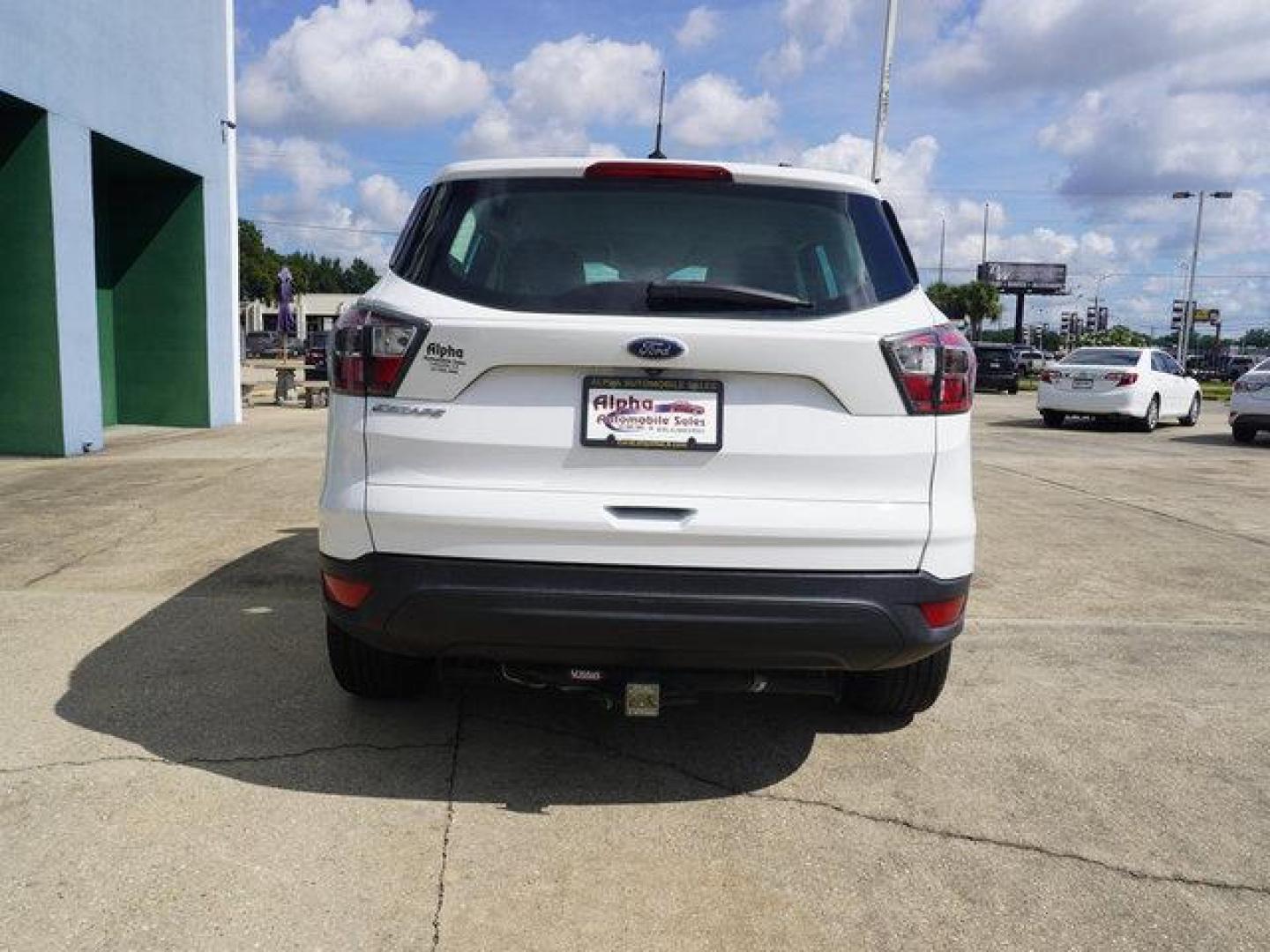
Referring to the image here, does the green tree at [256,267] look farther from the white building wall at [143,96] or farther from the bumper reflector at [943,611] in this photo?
the bumper reflector at [943,611]

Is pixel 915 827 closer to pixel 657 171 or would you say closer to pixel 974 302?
pixel 657 171

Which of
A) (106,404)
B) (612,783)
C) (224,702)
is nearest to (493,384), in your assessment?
(612,783)

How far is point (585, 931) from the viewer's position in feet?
7.92

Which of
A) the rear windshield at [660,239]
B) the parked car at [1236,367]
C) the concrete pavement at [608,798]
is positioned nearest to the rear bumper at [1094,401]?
the concrete pavement at [608,798]

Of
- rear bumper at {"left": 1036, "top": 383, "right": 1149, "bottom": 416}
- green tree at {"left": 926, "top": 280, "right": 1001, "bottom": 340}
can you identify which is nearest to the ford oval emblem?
rear bumper at {"left": 1036, "top": 383, "right": 1149, "bottom": 416}

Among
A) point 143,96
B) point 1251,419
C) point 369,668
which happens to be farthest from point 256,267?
point 369,668

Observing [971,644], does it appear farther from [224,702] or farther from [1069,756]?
[224,702]


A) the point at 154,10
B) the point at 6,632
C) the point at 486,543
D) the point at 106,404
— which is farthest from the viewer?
the point at 106,404

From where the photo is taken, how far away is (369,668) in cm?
352

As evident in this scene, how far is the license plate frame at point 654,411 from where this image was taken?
2.76m

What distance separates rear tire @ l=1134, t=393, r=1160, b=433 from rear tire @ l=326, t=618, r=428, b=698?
16.5m

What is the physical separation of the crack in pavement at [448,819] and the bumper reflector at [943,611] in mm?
1427

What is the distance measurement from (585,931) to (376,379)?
151 centimetres

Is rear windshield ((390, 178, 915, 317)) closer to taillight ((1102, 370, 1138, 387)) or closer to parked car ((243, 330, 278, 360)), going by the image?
taillight ((1102, 370, 1138, 387))
